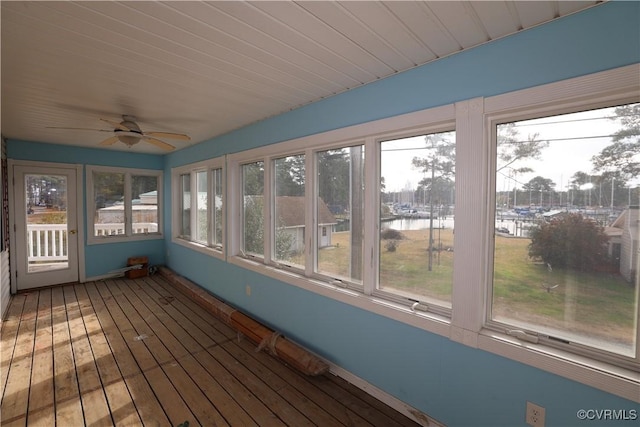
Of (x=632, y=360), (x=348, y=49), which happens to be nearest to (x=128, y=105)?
(x=348, y=49)

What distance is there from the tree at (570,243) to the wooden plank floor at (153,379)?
4.68 feet

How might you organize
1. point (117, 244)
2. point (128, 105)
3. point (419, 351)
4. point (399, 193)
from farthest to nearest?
point (117, 244) → point (128, 105) → point (399, 193) → point (419, 351)

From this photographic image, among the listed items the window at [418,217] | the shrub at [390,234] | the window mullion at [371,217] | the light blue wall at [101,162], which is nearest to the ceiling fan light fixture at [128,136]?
the window mullion at [371,217]

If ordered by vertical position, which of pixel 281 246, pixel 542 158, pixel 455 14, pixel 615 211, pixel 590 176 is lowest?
pixel 281 246

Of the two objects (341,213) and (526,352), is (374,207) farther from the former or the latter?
(526,352)

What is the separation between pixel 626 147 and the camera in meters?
1.33

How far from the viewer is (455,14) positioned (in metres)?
1.36

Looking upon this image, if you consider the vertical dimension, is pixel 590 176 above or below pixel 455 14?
below

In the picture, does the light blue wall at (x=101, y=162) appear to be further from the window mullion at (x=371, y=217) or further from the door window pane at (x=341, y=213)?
the window mullion at (x=371, y=217)

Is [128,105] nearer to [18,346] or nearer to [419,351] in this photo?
[18,346]

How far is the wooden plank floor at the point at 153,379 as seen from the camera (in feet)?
6.50

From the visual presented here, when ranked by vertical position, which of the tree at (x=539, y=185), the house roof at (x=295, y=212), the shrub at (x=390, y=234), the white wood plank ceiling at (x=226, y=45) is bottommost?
the shrub at (x=390, y=234)

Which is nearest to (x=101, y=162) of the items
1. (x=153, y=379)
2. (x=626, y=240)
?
(x=153, y=379)

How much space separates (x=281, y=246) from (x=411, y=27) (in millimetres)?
2403
